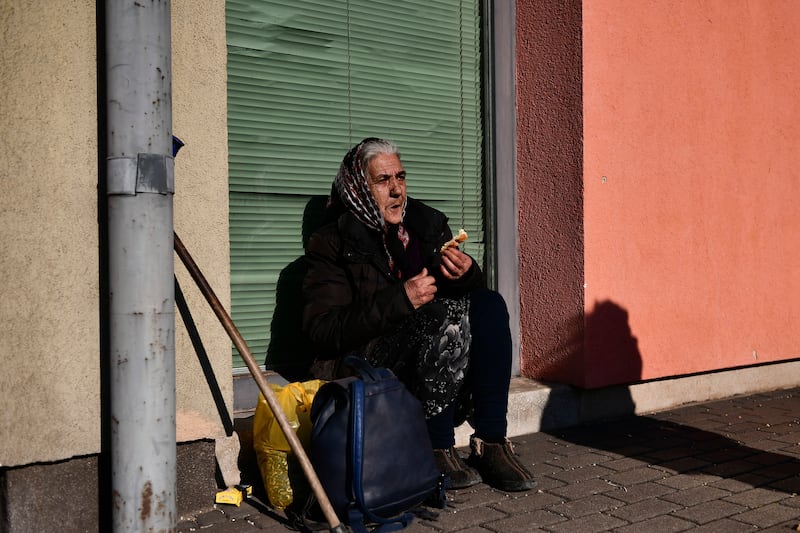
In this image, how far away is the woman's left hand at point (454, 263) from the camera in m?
3.54

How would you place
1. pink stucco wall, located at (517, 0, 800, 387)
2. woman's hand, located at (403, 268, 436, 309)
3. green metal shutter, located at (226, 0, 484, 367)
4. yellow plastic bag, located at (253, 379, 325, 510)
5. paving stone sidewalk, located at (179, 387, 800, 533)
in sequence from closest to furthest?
paving stone sidewalk, located at (179, 387, 800, 533), yellow plastic bag, located at (253, 379, 325, 510), woman's hand, located at (403, 268, 436, 309), green metal shutter, located at (226, 0, 484, 367), pink stucco wall, located at (517, 0, 800, 387)

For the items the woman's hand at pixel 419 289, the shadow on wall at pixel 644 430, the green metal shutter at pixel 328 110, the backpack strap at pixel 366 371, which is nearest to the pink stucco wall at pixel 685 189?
the shadow on wall at pixel 644 430

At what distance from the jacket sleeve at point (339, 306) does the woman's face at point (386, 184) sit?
0.29 meters

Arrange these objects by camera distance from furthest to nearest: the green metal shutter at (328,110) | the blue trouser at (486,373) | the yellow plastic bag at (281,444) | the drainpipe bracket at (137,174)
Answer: the green metal shutter at (328,110) → the blue trouser at (486,373) → the yellow plastic bag at (281,444) → the drainpipe bracket at (137,174)

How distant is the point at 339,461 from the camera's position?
9.66 feet

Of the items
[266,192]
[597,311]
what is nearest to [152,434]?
[266,192]

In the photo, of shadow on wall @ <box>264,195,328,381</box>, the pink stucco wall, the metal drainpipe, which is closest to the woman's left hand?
shadow on wall @ <box>264,195,328,381</box>

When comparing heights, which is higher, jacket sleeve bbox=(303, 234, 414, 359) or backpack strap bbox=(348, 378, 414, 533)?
jacket sleeve bbox=(303, 234, 414, 359)

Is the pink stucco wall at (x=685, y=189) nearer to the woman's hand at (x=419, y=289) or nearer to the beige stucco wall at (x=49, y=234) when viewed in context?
the woman's hand at (x=419, y=289)

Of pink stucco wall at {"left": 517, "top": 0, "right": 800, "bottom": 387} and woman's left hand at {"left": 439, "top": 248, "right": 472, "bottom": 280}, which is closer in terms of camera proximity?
woman's left hand at {"left": 439, "top": 248, "right": 472, "bottom": 280}

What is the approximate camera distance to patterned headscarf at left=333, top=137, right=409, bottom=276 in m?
3.75

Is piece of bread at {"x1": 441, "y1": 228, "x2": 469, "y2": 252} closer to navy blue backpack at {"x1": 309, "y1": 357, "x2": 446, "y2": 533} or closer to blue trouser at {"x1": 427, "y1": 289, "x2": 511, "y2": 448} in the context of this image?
blue trouser at {"x1": 427, "y1": 289, "x2": 511, "y2": 448}

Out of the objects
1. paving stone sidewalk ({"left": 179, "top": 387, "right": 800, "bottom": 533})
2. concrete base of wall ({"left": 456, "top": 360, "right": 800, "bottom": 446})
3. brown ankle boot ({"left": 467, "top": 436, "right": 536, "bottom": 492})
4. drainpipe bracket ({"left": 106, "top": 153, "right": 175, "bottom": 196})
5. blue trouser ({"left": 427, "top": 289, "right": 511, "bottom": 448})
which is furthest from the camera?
concrete base of wall ({"left": 456, "top": 360, "right": 800, "bottom": 446})

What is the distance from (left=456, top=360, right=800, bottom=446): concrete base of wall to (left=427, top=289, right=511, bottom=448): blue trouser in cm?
53
